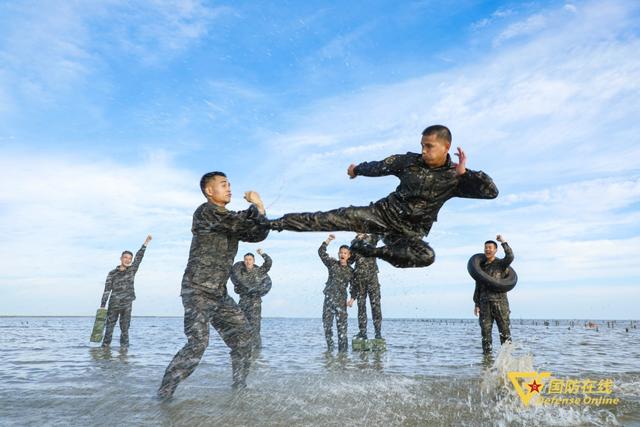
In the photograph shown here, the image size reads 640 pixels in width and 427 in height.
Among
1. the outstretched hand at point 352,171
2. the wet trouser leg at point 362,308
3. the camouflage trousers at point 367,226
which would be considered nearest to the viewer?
the camouflage trousers at point 367,226

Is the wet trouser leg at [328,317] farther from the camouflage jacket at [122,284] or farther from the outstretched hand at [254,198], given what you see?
the outstretched hand at [254,198]

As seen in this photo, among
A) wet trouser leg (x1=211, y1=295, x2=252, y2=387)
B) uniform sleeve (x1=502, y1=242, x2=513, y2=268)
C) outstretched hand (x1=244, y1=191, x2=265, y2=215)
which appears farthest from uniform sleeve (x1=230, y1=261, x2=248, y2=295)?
outstretched hand (x1=244, y1=191, x2=265, y2=215)

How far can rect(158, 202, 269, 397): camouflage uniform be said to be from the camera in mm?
5590

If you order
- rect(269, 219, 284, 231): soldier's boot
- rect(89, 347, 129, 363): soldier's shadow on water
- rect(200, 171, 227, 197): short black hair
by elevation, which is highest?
rect(200, 171, 227, 197): short black hair

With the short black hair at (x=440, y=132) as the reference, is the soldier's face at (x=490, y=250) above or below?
below

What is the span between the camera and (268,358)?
36.3 ft

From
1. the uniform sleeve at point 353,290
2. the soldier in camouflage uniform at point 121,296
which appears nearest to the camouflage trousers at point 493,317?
the uniform sleeve at point 353,290

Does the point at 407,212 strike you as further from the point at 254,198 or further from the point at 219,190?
the point at 219,190

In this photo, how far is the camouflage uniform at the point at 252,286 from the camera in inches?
502

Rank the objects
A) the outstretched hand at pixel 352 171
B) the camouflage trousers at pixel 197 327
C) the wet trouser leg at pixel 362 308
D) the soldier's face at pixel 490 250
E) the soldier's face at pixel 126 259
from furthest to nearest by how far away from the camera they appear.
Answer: the soldier's face at pixel 126 259 → the wet trouser leg at pixel 362 308 → the soldier's face at pixel 490 250 → the outstretched hand at pixel 352 171 → the camouflage trousers at pixel 197 327

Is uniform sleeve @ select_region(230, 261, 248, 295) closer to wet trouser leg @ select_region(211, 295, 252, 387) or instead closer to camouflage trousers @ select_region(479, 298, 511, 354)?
camouflage trousers @ select_region(479, 298, 511, 354)

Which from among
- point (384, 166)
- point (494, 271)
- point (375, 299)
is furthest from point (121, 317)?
point (384, 166)

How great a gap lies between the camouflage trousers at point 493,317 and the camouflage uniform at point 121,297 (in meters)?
9.47

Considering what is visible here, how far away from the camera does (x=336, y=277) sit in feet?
41.3
